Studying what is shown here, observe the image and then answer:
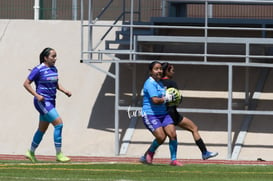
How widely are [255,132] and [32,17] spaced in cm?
684

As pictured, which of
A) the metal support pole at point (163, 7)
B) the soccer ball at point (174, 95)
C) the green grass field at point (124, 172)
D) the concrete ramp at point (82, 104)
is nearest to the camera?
the green grass field at point (124, 172)

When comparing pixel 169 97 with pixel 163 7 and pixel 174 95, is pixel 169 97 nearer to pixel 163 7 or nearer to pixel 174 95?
pixel 174 95

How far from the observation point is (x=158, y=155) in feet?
64.5

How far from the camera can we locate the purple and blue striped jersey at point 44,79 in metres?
14.8

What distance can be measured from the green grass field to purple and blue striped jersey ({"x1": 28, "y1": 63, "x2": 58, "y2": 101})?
1.27 meters

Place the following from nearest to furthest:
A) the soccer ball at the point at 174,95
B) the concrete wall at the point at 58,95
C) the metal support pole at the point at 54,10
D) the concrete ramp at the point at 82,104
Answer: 1. the soccer ball at the point at 174,95
2. the concrete ramp at the point at 82,104
3. the concrete wall at the point at 58,95
4. the metal support pole at the point at 54,10

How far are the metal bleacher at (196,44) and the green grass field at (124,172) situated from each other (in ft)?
16.2

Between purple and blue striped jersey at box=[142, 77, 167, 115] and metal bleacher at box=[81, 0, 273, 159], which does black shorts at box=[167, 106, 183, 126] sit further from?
metal bleacher at box=[81, 0, 273, 159]

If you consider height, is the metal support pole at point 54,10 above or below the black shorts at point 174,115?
above

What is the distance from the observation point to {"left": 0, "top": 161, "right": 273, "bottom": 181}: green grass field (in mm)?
12000

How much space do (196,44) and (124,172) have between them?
26.5 feet

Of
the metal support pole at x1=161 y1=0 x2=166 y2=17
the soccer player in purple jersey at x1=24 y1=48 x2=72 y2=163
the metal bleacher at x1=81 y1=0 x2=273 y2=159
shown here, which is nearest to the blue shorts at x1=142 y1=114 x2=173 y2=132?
the soccer player in purple jersey at x1=24 y1=48 x2=72 y2=163

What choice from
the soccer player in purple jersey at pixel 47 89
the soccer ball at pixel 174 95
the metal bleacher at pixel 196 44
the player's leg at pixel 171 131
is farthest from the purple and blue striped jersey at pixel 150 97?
the metal bleacher at pixel 196 44

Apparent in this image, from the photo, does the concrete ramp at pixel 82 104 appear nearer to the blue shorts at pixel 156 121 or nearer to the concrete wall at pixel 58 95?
the concrete wall at pixel 58 95
